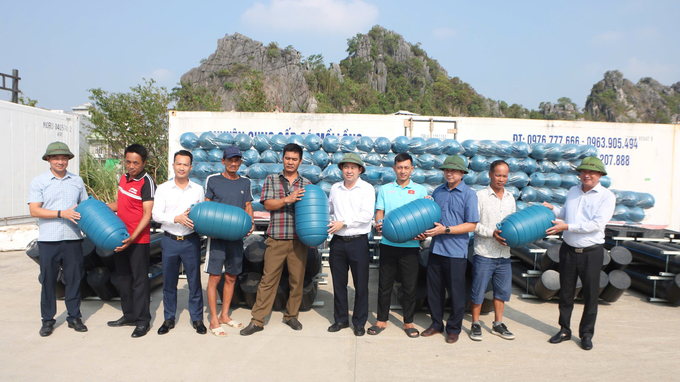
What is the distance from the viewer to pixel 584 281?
3.80 metres

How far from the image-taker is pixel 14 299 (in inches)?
199

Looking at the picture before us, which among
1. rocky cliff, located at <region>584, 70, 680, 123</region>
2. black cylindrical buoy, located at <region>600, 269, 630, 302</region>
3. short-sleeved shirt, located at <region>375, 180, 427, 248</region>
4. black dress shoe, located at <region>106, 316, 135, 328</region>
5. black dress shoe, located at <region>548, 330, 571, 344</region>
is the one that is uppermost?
rocky cliff, located at <region>584, 70, 680, 123</region>

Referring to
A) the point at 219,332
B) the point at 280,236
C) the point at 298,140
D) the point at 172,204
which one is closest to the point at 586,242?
the point at 280,236

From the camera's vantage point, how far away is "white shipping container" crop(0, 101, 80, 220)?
894 centimetres

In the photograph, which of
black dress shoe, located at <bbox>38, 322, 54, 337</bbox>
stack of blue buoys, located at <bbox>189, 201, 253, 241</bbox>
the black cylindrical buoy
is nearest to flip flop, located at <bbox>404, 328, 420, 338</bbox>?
stack of blue buoys, located at <bbox>189, 201, 253, 241</bbox>

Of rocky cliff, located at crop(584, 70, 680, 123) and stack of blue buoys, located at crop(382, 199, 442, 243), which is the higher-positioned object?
rocky cliff, located at crop(584, 70, 680, 123)

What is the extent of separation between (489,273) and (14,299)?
562 centimetres

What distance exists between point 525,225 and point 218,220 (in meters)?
2.74

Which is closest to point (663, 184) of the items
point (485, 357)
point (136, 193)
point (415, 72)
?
point (485, 357)

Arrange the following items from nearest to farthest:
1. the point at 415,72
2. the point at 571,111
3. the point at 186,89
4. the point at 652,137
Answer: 1. the point at 652,137
2. the point at 186,89
3. the point at 415,72
4. the point at 571,111

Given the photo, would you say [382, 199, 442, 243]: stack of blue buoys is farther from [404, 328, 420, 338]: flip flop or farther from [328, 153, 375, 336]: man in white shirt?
[404, 328, 420, 338]: flip flop

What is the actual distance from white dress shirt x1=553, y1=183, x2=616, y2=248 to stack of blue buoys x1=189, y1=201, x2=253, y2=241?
120 inches

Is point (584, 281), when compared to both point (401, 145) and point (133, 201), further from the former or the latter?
point (401, 145)

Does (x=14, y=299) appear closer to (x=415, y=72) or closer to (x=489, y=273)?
(x=489, y=273)
